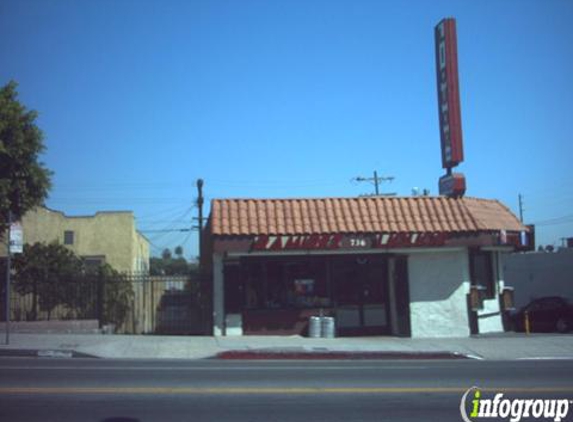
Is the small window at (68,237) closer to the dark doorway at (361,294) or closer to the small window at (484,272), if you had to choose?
the dark doorway at (361,294)

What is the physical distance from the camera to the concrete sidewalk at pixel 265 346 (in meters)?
16.0

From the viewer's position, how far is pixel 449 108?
22.8 m

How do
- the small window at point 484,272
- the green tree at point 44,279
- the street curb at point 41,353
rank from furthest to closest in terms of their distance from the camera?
the small window at point 484,272
the green tree at point 44,279
the street curb at point 41,353

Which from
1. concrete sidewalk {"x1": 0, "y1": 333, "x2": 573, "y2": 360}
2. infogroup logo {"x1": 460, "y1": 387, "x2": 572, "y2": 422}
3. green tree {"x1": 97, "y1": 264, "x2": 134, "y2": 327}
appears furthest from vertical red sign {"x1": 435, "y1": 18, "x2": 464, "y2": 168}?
infogroup logo {"x1": 460, "y1": 387, "x2": 572, "y2": 422}

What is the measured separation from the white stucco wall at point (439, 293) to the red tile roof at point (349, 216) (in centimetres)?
113

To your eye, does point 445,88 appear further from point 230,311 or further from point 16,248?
point 16,248

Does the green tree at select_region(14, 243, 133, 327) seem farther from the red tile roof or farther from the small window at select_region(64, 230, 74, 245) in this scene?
the small window at select_region(64, 230, 74, 245)

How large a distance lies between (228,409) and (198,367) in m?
4.75

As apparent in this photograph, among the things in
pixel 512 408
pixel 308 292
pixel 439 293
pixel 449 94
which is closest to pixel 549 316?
pixel 439 293

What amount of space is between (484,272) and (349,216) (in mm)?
5672

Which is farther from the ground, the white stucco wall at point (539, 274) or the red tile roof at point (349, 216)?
the red tile roof at point (349, 216)

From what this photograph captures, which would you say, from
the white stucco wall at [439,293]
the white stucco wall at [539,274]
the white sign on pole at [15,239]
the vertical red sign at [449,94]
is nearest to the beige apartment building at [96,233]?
the white sign on pole at [15,239]

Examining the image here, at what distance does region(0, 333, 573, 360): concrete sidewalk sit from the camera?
1603 centimetres

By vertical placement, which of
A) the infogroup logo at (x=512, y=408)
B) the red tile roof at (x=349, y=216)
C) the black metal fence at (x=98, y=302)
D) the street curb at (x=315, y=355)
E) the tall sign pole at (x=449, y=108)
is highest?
the tall sign pole at (x=449, y=108)
